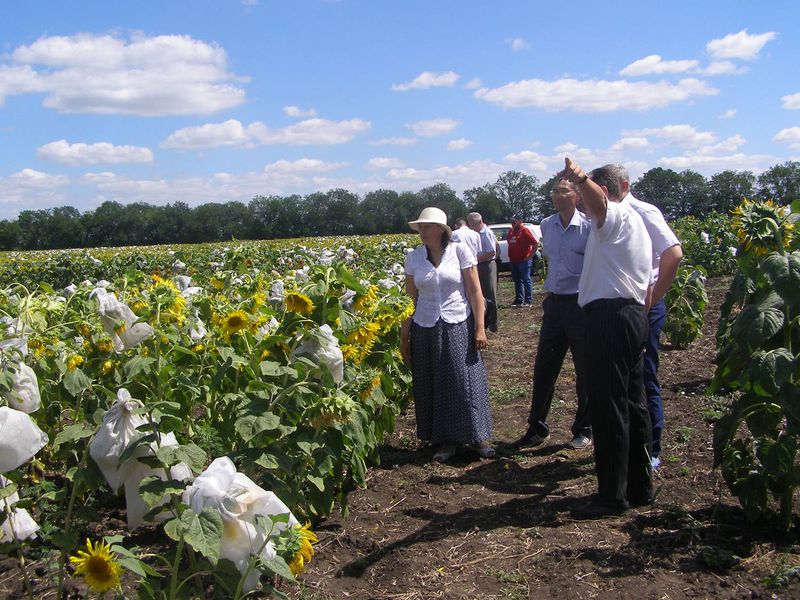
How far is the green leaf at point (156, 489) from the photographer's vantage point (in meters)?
2.21

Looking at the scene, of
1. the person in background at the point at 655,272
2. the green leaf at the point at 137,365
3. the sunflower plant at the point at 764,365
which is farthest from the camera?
the person in background at the point at 655,272

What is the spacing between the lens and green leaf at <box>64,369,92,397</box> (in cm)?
287

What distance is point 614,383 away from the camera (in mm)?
3375

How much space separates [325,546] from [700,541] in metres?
1.61

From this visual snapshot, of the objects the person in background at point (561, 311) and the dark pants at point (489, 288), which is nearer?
the person in background at point (561, 311)

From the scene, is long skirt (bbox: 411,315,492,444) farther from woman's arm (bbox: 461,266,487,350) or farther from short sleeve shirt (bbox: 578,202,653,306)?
short sleeve shirt (bbox: 578,202,653,306)

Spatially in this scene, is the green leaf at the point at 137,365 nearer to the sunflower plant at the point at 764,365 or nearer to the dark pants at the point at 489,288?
the sunflower plant at the point at 764,365

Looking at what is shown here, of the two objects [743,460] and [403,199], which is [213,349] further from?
[403,199]

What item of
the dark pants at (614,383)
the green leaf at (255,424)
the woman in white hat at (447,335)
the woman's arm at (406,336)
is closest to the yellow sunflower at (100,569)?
the green leaf at (255,424)

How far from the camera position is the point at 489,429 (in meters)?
4.62

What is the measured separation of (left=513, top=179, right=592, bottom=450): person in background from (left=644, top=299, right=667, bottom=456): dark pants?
1.73 ft

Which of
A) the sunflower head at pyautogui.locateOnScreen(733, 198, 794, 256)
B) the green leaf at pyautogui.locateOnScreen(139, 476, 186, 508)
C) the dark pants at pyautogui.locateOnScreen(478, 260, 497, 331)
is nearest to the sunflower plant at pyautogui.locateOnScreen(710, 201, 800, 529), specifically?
the sunflower head at pyautogui.locateOnScreen(733, 198, 794, 256)

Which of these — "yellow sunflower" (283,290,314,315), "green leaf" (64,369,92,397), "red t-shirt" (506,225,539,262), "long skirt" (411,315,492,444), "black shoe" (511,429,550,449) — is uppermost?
"red t-shirt" (506,225,539,262)

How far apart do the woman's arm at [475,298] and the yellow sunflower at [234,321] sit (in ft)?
5.43
